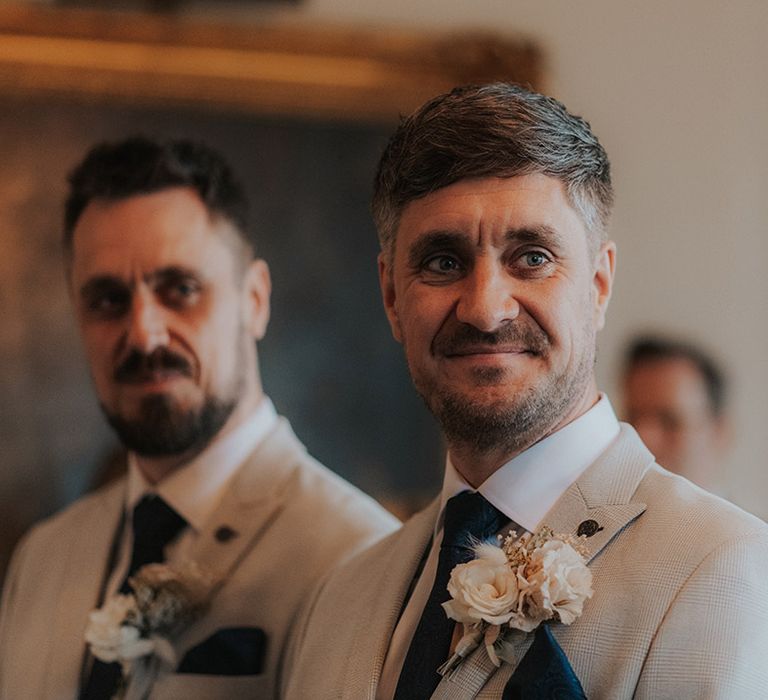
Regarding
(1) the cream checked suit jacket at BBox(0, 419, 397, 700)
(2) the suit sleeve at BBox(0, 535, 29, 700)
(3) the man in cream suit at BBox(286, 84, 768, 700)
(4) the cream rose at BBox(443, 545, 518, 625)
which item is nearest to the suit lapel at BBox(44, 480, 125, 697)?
(1) the cream checked suit jacket at BBox(0, 419, 397, 700)

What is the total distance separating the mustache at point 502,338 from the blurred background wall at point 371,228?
69.1 inches

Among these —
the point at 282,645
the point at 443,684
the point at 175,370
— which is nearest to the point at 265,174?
the point at 175,370

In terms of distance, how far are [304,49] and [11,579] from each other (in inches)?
68.5

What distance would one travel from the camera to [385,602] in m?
2.21

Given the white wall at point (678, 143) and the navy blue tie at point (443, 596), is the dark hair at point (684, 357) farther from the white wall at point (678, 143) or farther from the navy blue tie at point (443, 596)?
the navy blue tie at point (443, 596)

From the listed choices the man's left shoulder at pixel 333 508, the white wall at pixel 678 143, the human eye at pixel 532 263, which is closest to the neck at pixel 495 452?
the human eye at pixel 532 263

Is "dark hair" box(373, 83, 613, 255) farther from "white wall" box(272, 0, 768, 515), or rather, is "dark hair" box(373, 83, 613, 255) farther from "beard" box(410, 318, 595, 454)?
"white wall" box(272, 0, 768, 515)

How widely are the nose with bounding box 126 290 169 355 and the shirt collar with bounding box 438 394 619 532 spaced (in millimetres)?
1098

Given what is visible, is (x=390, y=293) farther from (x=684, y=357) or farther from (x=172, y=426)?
(x=684, y=357)

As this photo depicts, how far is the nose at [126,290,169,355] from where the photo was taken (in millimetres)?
2908

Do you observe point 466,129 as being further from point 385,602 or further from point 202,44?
point 202,44

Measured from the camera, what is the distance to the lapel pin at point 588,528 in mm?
1941

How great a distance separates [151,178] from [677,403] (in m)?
1.70

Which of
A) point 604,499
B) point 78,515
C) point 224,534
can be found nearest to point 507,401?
point 604,499
